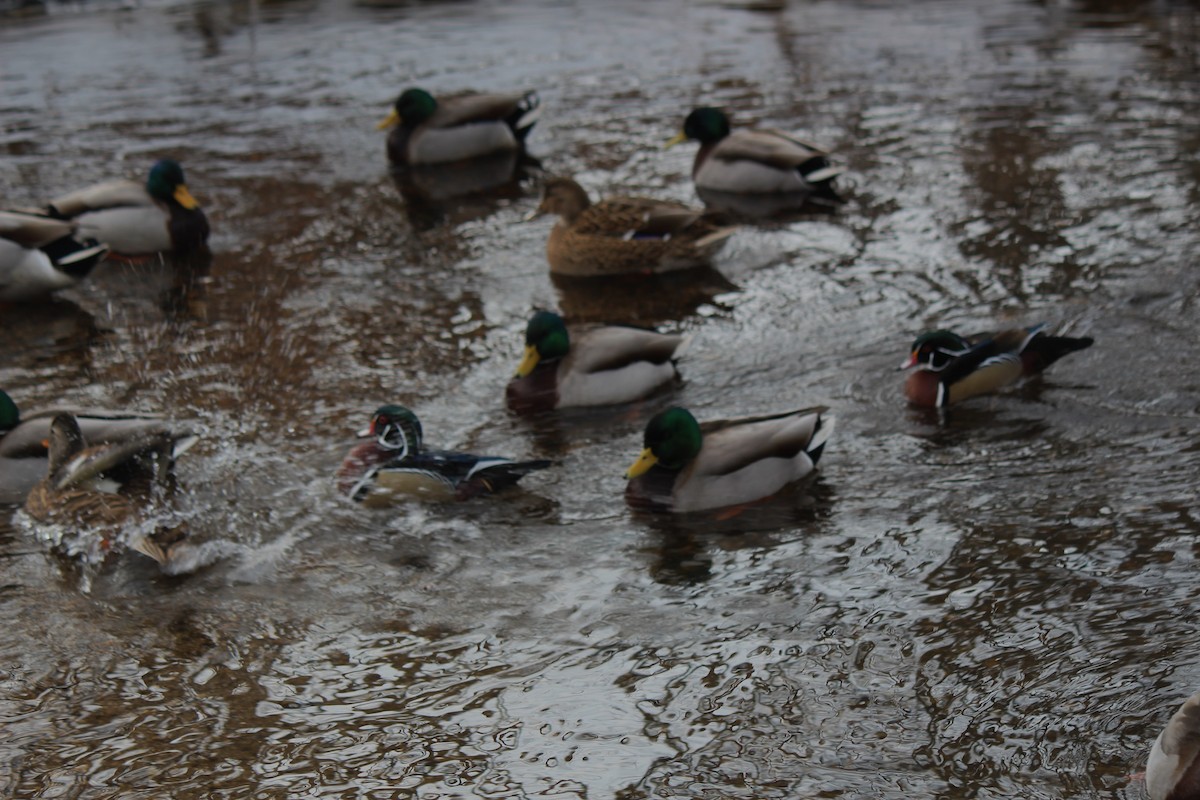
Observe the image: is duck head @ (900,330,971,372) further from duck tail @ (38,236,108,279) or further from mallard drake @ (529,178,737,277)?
duck tail @ (38,236,108,279)

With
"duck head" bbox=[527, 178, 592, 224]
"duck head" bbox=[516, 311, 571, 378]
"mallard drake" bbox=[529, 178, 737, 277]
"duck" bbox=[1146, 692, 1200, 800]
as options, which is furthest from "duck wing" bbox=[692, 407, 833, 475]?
"duck head" bbox=[527, 178, 592, 224]

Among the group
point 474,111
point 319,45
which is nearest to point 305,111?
point 474,111

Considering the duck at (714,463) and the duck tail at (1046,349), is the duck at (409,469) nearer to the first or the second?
the duck at (714,463)

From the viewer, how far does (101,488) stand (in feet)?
19.1

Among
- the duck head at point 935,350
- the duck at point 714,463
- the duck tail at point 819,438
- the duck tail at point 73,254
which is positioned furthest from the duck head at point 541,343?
the duck tail at point 73,254

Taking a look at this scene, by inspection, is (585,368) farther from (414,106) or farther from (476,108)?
(476,108)

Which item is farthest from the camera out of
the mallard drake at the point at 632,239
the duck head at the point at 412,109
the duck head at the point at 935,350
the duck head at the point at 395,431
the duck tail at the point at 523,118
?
the duck tail at the point at 523,118

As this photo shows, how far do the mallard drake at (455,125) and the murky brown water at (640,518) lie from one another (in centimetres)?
36

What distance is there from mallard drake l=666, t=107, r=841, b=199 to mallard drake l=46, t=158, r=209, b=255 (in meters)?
3.55

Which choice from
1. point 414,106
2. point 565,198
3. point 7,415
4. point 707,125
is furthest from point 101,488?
point 414,106

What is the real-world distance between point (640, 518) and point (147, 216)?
5.10 m

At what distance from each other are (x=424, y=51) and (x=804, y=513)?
11.0 metres

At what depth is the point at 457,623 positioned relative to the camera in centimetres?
491

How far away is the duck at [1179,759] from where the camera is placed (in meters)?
3.46
